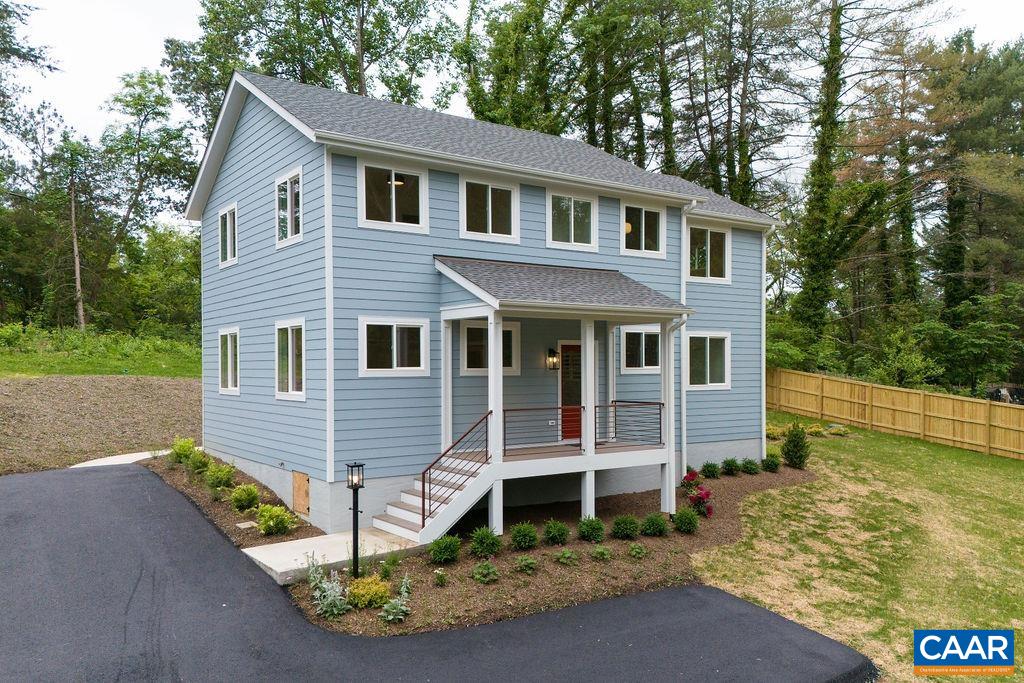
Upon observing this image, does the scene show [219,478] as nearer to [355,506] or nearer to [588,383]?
[355,506]

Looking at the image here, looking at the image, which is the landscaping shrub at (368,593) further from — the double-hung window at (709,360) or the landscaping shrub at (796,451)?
the landscaping shrub at (796,451)

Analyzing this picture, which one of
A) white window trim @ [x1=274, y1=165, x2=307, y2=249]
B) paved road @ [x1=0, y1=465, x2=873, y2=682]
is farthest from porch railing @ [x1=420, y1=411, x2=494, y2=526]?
white window trim @ [x1=274, y1=165, x2=307, y2=249]

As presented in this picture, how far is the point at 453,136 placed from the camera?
41.5 ft

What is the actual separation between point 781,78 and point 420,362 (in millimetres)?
24193

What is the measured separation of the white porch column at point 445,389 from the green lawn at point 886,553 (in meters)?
4.62

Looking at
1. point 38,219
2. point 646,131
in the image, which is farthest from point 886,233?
point 38,219

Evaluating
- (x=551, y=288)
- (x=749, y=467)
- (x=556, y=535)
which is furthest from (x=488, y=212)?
(x=749, y=467)

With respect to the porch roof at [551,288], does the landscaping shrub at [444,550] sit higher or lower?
lower

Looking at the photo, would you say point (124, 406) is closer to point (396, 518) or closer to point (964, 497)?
point (396, 518)

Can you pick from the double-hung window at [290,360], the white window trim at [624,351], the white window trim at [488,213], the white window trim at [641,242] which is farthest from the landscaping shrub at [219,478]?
the white window trim at [641,242]

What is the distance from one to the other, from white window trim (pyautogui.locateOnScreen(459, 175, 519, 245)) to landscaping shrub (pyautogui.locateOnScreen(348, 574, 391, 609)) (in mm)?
6263

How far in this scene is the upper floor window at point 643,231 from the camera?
45.0 ft

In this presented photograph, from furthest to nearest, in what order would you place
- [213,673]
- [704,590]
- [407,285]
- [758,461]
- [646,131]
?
[646,131] < [758,461] < [407,285] < [704,590] < [213,673]

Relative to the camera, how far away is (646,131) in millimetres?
29281
